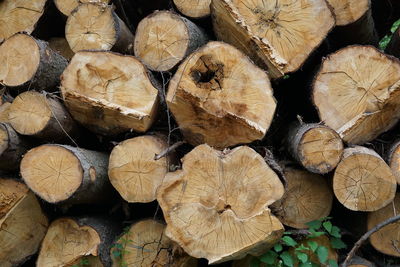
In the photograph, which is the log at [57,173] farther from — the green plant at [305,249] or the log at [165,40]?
the green plant at [305,249]

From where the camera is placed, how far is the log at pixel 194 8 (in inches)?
127

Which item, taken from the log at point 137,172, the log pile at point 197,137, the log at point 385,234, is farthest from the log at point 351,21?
the log at point 137,172

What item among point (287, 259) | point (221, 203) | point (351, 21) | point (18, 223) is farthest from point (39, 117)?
point (351, 21)

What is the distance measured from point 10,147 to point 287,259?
1.70 m

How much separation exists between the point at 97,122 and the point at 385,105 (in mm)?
1700

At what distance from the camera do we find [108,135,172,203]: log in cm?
269

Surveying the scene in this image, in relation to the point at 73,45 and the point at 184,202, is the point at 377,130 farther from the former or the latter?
the point at 73,45

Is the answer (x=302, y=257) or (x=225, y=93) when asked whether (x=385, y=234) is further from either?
(x=225, y=93)

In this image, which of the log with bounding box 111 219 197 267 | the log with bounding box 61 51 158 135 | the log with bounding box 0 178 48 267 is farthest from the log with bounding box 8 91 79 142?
the log with bounding box 111 219 197 267

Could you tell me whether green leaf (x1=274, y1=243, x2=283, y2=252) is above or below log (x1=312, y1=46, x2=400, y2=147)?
below

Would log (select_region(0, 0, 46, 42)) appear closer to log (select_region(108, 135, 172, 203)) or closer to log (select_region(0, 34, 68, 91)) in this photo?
log (select_region(0, 34, 68, 91))

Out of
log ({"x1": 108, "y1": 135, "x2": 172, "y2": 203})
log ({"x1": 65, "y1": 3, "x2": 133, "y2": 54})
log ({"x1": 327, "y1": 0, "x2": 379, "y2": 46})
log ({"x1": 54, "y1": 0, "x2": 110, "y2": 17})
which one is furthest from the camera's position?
log ({"x1": 54, "y1": 0, "x2": 110, "y2": 17})

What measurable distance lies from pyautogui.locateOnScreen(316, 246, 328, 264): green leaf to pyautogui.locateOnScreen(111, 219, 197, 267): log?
718 millimetres

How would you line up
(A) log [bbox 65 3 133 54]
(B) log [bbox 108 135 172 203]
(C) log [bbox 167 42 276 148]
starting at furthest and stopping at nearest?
1. (A) log [bbox 65 3 133 54]
2. (B) log [bbox 108 135 172 203]
3. (C) log [bbox 167 42 276 148]
